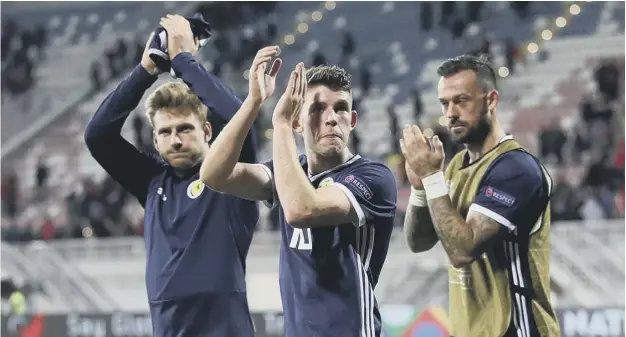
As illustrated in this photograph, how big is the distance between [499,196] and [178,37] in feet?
4.99

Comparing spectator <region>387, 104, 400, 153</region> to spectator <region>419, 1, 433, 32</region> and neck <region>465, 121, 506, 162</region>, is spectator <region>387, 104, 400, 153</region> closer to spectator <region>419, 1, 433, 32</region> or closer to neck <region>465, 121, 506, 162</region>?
spectator <region>419, 1, 433, 32</region>

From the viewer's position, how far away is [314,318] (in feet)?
12.7

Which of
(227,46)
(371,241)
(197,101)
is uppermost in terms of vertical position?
(227,46)

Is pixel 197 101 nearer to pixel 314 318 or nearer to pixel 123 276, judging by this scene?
pixel 314 318

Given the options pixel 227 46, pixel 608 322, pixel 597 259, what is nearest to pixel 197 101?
pixel 608 322

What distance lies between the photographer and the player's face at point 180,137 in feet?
15.5

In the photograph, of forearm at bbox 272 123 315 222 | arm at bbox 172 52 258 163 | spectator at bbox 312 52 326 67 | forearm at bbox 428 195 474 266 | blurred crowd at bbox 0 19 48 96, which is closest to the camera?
forearm at bbox 272 123 315 222

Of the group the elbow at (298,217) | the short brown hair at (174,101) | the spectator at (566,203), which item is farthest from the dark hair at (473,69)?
the spectator at (566,203)

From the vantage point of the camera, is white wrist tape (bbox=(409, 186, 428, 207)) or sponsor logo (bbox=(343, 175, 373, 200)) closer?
sponsor logo (bbox=(343, 175, 373, 200))

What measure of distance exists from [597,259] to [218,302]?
8.48 m

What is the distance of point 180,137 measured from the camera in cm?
473

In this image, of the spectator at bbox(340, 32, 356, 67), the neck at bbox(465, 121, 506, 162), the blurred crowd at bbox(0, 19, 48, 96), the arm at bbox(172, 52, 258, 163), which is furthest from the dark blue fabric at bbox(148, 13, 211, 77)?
the blurred crowd at bbox(0, 19, 48, 96)

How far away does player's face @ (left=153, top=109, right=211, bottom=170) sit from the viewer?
472 centimetres

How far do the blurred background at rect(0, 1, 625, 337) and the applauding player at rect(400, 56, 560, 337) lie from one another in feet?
15.7
